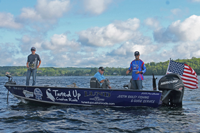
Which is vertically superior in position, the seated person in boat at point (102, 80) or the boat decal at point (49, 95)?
the seated person in boat at point (102, 80)

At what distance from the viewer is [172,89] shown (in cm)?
776

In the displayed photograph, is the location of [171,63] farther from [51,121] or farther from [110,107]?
[51,121]

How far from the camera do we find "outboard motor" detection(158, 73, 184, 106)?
7774mm

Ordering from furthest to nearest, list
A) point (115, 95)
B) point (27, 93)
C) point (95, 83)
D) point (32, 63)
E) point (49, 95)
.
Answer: point (32, 63) → point (27, 93) → point (49, 95) → point (95, 83) → point (115, 95)

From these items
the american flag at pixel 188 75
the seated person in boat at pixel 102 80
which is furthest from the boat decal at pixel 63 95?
the american flag at pixel 188 75

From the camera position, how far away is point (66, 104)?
322 inches

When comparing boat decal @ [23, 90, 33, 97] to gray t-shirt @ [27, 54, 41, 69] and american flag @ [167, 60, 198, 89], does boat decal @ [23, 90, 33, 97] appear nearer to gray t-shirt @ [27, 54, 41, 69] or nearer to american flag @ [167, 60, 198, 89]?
gray t-shirt @ [27, 54, 41, 69]

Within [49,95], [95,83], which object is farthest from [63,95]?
[95,83]

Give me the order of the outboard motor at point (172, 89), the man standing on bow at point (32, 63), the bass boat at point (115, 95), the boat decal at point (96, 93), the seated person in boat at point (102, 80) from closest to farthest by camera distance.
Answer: the bass boat at point (115, 95) → the boat decal at point (96, 93) → the outboard motor at point (172, 89) → the seated person in boat at point (102, 80) → the man standing on bow at point (32, 63)

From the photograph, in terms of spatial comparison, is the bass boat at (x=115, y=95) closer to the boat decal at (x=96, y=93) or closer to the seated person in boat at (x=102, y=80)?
the boat decal at (x=96, y=93)

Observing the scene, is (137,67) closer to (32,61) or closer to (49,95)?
(49,95)

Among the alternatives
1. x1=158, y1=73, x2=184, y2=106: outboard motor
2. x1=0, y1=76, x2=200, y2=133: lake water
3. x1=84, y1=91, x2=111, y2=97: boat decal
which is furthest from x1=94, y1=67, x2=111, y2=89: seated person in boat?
x1=158, y1=73, x2=184, y2=106: outboard motor

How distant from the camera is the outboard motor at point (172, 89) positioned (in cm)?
777

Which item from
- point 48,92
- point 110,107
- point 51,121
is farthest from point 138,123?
point 48,92
